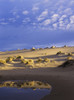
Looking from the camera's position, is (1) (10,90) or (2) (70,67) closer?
(1) (10,90)

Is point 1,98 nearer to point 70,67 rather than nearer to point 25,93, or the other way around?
point 25,93

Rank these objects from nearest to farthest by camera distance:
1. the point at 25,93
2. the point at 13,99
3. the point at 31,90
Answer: the point at 13,99 → the point at 25,93 → the point at 31,90

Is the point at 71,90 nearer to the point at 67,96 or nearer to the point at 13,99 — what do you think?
the point at 67,96

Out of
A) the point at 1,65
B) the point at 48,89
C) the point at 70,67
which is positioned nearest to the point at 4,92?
the point at 48,89

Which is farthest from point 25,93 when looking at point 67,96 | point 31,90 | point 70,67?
point 70,67

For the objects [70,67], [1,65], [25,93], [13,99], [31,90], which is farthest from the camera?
[1,65]

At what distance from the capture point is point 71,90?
22.4 ft

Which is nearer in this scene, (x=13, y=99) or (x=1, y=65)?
(x=13, y=99)

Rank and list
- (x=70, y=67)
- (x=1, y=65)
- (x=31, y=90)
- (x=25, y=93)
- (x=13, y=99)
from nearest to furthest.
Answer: (x=13, y=99) → (x=25, y=93) → (x=31, y=90) → (x=70, y=67) → (x=1, y=65)

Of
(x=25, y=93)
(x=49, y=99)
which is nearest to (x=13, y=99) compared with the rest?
(x=25, y=93)

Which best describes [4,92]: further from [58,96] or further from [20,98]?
[58,96]

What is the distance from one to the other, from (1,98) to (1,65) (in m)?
11.5

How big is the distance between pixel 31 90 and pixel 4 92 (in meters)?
1.14

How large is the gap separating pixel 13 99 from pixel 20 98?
0.26 metres
